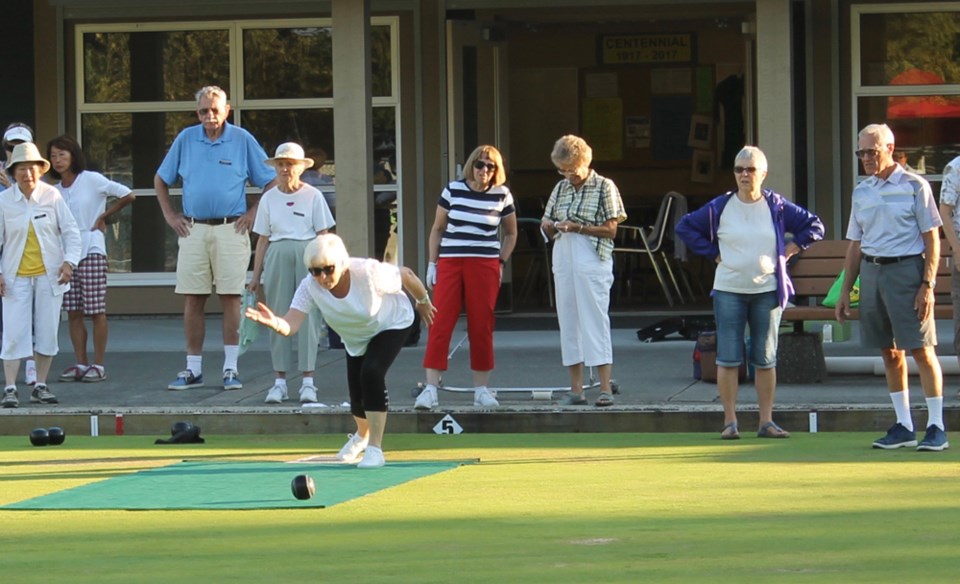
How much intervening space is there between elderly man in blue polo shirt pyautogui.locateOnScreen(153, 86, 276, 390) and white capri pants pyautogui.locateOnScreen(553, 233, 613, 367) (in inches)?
92.6

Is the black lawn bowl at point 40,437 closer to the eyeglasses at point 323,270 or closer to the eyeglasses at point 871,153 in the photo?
the eyeglasses at point 323,270

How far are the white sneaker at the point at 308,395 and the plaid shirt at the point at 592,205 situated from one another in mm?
2015

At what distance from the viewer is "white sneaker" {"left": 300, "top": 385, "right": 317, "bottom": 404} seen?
1162 cm

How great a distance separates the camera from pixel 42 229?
12.2 meters

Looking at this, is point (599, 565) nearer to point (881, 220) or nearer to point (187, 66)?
point (881, 220)

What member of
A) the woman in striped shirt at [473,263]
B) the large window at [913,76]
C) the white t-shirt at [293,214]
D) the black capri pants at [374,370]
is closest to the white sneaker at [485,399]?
the woman in striped shirt at [473,263]

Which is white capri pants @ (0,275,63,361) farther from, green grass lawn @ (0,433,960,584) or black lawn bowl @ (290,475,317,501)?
black lawn bowl @ (290,475,317,501)

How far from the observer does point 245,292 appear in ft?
39.4

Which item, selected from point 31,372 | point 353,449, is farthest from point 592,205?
point 31,372

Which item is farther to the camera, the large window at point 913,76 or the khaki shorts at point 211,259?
the large window at point 913,76

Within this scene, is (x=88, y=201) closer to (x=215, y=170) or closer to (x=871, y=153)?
(x=215, y=170)

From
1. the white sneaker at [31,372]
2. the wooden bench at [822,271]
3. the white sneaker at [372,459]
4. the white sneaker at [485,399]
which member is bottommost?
the white sneaker at [372,459]

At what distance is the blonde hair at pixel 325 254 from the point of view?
8914mm

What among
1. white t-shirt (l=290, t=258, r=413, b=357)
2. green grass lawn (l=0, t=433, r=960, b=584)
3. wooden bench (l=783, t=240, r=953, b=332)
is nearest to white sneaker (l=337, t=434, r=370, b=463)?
green grass lawn (l=0, t=433, r=960, b=584)
